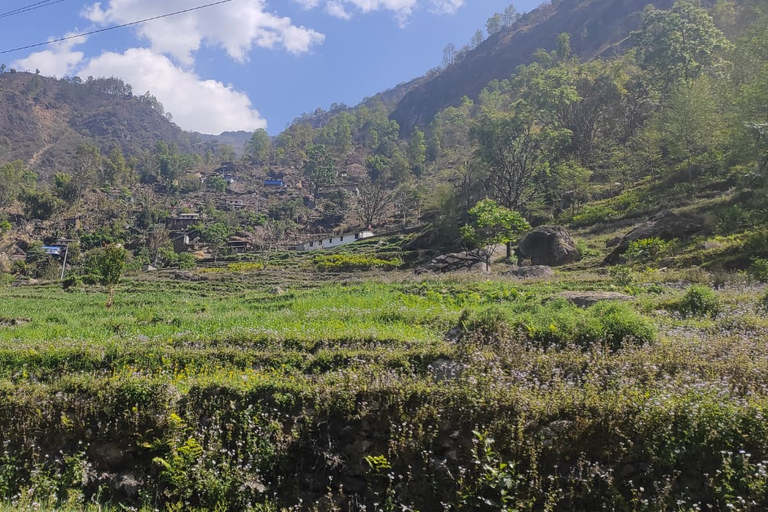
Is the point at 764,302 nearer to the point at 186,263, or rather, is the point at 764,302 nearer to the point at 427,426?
the point at 427,426

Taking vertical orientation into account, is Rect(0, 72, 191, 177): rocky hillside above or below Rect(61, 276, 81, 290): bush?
above

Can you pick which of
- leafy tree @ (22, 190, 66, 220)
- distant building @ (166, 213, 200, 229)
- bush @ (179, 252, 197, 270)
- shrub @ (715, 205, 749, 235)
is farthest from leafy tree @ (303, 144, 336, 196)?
shrub @ (715, 205, 749, 235)

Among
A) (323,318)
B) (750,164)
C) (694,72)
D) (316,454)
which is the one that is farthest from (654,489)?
(694,72)

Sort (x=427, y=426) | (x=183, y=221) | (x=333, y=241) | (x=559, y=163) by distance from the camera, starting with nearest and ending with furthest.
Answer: (x=427, y=426), (x=559, y=163), (x=333, y=241), (x=183, y=221)

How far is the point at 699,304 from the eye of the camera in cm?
976

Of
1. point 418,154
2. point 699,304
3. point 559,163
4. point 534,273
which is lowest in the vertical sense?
point 534,273

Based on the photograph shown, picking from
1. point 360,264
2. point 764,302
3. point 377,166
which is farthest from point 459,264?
point 377,166

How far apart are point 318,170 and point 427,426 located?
103 m

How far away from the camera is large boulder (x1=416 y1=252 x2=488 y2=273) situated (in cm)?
3046

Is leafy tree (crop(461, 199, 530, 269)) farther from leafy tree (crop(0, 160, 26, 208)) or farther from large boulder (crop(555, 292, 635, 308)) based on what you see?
leafy tree (crop(0, 160, 26, 208))

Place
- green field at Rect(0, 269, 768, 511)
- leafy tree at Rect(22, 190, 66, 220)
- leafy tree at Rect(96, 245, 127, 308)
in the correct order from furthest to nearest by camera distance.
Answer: leafy tree at Rect(22, 190, 66, 220) < leafy tree at Rect(96, 245, 127, 308) < green field at Rect(0, 269, 768, 511)

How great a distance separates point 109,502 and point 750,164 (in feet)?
136

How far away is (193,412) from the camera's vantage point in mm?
5777

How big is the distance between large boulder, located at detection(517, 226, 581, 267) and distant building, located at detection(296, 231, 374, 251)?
40.0 metres
